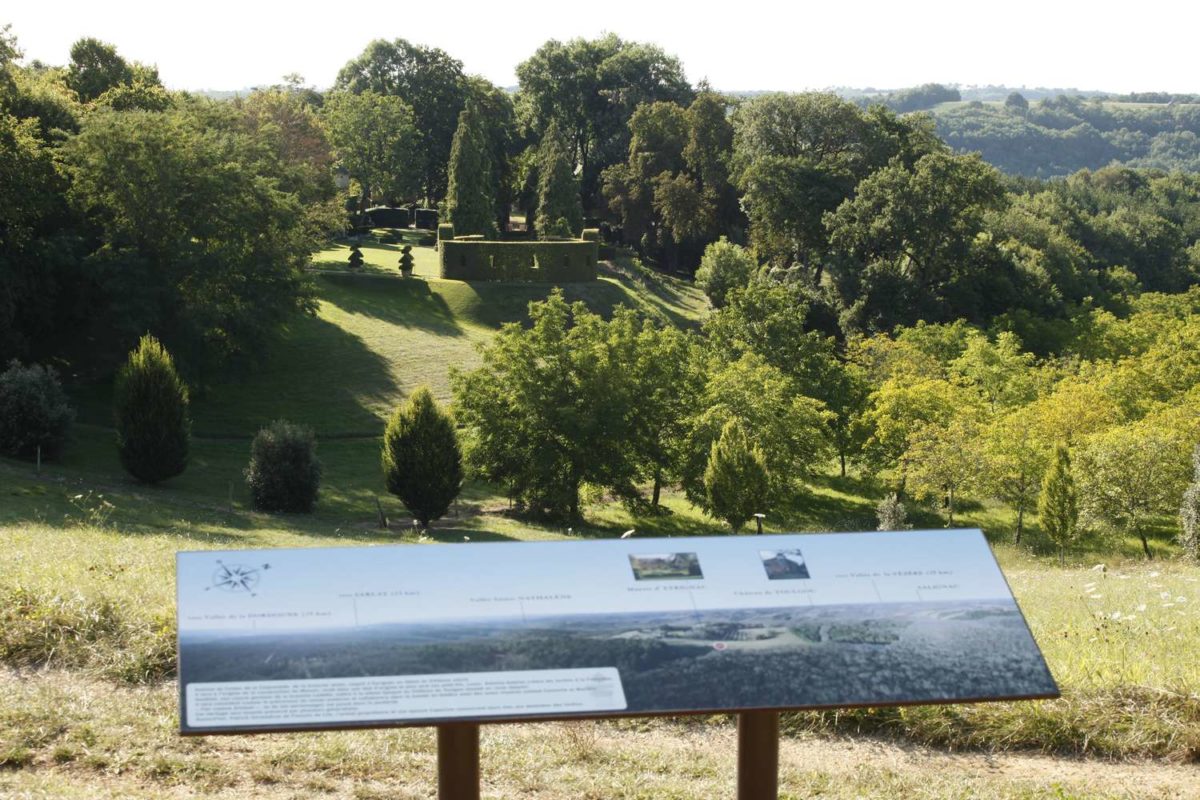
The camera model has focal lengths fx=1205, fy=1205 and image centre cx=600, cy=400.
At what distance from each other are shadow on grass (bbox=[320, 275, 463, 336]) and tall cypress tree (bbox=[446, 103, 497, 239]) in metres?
7.10

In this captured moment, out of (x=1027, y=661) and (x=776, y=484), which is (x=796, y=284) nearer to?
(x=776, y=484)

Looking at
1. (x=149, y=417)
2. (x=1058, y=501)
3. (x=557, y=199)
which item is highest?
(x=557, y=199)

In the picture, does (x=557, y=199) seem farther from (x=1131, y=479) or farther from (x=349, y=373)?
(x=1131, y=479)

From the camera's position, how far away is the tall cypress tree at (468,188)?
57.4 metres

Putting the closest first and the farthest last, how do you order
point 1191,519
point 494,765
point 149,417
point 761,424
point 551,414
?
point 494,765 → point 1191,519 → point 149,417 → point 551,414 → point 761,424

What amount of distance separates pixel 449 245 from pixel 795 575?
47647 mm

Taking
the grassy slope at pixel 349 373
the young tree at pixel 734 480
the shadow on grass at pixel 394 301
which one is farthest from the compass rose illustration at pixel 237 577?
the shadow on grass at pixel 394 301

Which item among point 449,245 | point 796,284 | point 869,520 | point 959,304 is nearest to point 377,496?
point 869,520

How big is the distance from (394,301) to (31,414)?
22.1 metres

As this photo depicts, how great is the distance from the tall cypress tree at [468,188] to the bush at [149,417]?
29.4 m

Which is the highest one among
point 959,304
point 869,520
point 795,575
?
point 795,575

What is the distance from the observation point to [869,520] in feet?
122

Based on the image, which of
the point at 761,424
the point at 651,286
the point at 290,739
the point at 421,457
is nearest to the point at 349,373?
the point at 421,457

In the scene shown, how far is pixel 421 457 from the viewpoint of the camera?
2855cm
